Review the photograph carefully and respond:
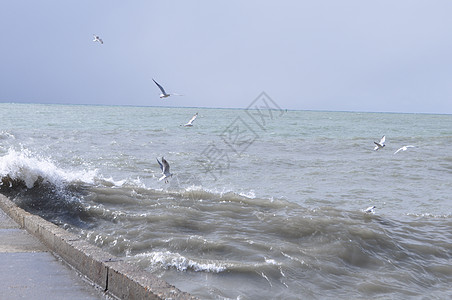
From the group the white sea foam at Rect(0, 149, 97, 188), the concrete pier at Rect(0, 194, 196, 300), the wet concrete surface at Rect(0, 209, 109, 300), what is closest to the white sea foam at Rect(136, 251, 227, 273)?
the concrete pier at Rect(0, 194, 196, 300)

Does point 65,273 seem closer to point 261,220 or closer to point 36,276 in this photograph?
point 36,276

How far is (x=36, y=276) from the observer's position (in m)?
3.69

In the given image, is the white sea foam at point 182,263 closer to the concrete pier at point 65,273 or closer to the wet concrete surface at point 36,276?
the concrete pier at point 65,273

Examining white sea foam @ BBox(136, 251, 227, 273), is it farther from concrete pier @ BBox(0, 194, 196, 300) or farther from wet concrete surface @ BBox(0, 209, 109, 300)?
wet concrete surface @ BBox(0, 209, 109, 300)

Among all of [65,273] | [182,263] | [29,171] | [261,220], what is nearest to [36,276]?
[65,273]

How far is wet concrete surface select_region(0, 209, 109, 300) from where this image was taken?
3344mm

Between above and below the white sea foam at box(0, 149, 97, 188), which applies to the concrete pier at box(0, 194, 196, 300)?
below

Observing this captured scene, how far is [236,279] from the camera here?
15.3ft

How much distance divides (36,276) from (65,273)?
21cm

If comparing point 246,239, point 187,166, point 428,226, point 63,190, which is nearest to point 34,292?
point 246,239

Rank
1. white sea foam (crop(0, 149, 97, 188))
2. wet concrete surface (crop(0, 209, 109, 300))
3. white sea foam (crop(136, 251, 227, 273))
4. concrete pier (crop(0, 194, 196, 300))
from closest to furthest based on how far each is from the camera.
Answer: concrete pier (crop(0, 194, 196, 300)) → wet concrete surface (crop(0, 209, 109, 300)) → white sea foam (crop(136, 251, 227, 273)) → white sea foam (crop(0, 149, 97, 188))

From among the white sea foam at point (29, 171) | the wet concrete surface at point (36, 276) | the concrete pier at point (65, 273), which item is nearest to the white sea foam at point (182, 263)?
the concrete pier at point (65, 273)

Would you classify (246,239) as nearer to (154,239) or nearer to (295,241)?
(295,241)

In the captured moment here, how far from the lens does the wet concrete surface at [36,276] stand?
334cm
